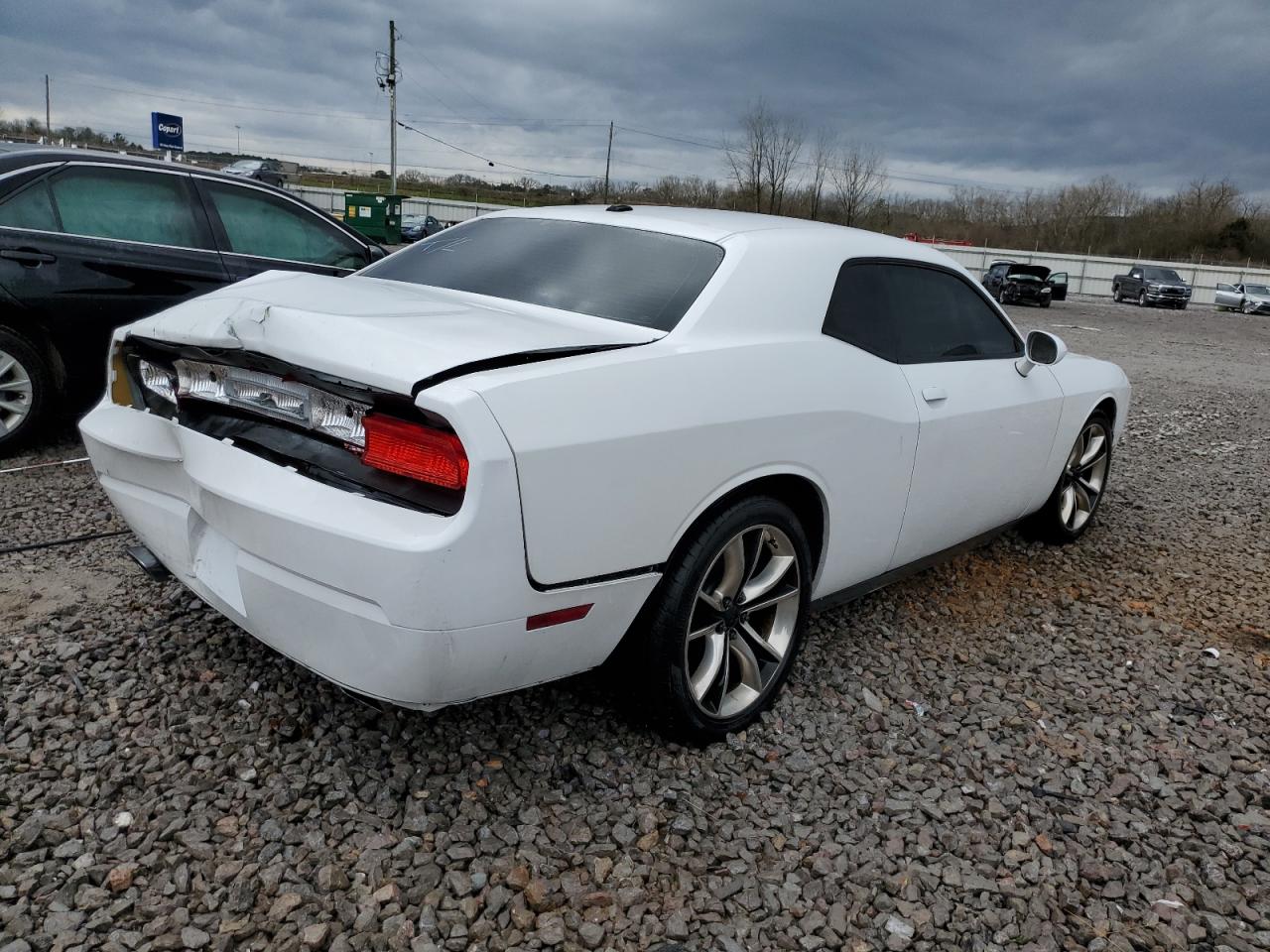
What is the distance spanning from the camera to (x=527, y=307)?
9.07 ft

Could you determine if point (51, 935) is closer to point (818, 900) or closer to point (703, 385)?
point (818, 900)

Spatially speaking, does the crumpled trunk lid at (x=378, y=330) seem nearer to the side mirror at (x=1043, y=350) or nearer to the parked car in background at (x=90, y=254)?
the side mirror at (x=1043, y=350)

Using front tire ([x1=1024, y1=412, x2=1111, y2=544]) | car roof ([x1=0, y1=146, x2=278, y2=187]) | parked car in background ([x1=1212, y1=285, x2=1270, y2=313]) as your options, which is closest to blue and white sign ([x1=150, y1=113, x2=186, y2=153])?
car roof ([x1=0, y1=146, x2=278, y2=187])

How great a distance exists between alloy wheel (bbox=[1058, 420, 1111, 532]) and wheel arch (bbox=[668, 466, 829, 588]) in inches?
86.3

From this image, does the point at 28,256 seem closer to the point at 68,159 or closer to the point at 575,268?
the point at 68,159

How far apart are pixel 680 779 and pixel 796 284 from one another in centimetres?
150

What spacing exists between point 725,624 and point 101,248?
4.25 metres

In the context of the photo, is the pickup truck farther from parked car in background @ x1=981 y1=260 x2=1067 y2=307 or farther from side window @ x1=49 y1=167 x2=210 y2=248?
side window @ x1=49 y1=167 x2=210 y2=248

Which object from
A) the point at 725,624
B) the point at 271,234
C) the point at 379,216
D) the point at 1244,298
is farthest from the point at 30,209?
the point at 1244,298

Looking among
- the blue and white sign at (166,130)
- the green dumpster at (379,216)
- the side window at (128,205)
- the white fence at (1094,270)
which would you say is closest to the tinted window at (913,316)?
the side window at (128,205)

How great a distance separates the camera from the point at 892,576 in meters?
3.37

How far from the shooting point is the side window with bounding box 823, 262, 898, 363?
2.99 metres

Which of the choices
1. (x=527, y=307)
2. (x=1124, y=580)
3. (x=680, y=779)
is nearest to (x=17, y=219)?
(x=527, y=307)

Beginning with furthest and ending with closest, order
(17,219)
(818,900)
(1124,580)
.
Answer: (17,219) → (1124,580) → (818,900)
